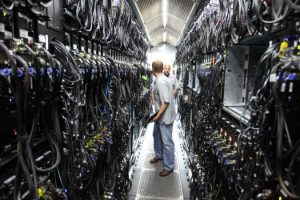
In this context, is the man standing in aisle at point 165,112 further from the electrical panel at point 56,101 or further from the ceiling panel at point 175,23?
the ceiling panel at point 175,23

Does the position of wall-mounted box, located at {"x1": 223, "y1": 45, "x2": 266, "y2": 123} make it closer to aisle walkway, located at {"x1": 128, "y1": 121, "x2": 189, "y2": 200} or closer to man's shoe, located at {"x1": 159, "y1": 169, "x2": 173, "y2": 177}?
aisle walkway, located at {"x1": 128, "y1": 121, "x2": 189, "y2": 200}

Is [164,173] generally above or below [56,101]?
below

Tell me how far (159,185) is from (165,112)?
4.30 feet

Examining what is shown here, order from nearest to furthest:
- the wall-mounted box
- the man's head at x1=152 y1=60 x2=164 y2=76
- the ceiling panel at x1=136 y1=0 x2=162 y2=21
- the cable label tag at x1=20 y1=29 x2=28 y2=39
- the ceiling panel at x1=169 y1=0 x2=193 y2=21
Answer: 1. the cable label tag at x1=20 y1=29 x2=28 y2=39
2. the wall-mounted box
3. the man's head at x1=152 y1=60 x2=164 y2=76
4. the ceiling panel at x1=169 y1=0 x2=193 y2=21
5. the ceiling panel at x1=136 y1=0 x2=162 y2=21

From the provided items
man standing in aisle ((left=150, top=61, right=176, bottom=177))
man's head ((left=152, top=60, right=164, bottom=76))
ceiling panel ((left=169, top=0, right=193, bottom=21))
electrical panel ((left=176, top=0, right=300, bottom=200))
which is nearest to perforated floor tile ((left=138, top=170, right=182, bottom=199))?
man standing in aisle ((left=150, top=61, right=176, bottom=177))

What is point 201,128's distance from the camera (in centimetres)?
350

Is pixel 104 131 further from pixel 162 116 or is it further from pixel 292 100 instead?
pixel 292 100

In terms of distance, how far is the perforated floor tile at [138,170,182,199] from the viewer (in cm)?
388

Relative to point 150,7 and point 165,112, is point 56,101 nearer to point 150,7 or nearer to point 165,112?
point 165,112

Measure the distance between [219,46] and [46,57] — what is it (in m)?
A: 2.01

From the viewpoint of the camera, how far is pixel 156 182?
4277 millimetres

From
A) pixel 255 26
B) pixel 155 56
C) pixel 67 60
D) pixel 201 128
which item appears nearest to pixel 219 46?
pixel 255 26

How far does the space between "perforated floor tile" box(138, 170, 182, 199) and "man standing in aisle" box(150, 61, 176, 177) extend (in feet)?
0.46

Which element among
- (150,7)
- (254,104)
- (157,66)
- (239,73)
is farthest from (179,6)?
(254,104)
